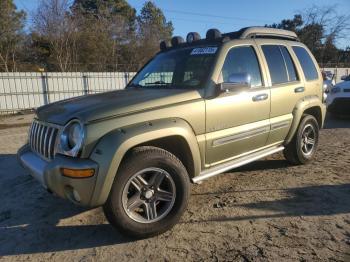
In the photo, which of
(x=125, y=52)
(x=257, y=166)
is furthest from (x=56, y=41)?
(x=257, y=166)

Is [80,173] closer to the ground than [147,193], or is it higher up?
higher up

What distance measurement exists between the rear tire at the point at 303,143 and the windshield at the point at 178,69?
2108 millimetres

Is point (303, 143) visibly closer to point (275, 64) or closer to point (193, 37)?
point (275, 64)

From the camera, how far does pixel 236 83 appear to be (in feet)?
13.0

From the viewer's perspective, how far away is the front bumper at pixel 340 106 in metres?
10.4

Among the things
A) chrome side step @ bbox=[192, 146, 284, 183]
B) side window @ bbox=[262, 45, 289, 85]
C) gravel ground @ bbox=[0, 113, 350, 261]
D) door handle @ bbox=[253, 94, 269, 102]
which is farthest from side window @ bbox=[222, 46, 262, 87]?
gravel ground @ bbox=[0, 113, 350, 261]

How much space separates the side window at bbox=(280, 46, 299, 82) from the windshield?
150cm

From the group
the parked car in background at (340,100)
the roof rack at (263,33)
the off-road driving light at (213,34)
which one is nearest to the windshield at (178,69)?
the off-road driving light at (213,34)

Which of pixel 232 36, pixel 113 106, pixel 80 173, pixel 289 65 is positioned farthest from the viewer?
pixel 289 65

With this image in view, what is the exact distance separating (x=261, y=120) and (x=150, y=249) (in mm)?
2248

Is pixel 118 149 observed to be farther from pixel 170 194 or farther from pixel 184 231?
pixel 184 231

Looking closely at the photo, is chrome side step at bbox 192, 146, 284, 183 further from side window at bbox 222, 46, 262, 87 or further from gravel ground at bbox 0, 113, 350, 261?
side window at bbox 222, 46, 262, 87

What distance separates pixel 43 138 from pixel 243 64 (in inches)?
99.2

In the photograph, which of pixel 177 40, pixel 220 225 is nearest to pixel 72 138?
pixel 220 225
